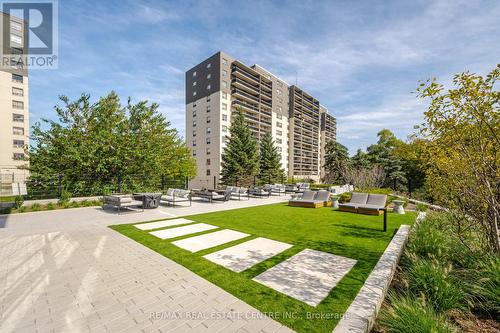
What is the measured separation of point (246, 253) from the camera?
17.7ft

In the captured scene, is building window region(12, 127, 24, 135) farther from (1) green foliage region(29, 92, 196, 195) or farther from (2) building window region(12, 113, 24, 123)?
(1) green foliage region(29, 92, 196, 195)

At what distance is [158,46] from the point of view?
11828 millimetres

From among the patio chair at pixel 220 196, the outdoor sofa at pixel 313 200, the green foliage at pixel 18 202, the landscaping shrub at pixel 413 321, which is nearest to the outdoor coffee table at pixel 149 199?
the patio chair at pixel 220 196

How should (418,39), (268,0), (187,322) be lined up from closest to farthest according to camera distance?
(187,322) < (418,39) < (268,0)

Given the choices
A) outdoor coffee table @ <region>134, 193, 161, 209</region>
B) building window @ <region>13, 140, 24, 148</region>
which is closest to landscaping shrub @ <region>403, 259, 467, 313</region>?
outdoor coffee table @ <region>134, 193, 161, 209</region>

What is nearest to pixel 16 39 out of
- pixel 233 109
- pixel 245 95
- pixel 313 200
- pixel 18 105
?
pixel 18 105

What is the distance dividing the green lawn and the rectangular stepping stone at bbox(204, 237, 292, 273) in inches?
7.7

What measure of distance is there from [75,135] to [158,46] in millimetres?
9781

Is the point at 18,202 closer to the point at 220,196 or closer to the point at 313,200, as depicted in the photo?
the point at 220,196

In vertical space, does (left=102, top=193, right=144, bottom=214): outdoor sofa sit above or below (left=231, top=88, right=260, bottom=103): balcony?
below

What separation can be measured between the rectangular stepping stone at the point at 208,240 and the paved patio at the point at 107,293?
2.85 feet

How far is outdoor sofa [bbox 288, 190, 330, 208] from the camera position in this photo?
1312 cm

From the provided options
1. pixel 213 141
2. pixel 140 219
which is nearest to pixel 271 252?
pixel 140 219

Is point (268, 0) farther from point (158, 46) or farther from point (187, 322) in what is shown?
point (187, 322)
